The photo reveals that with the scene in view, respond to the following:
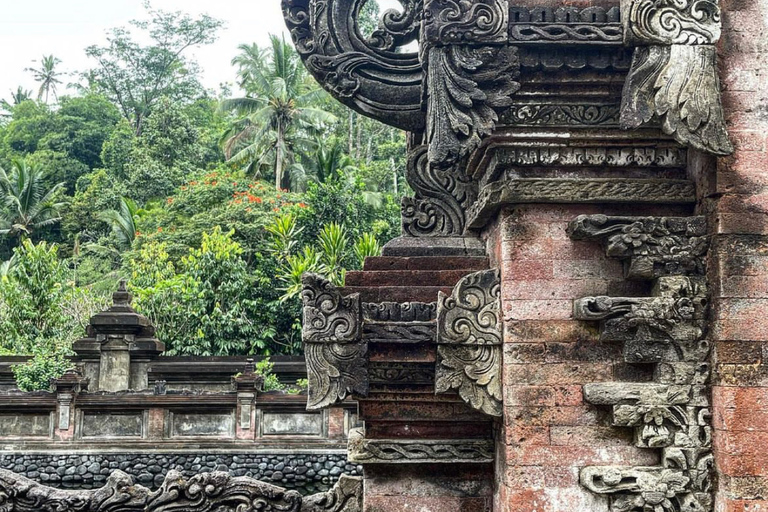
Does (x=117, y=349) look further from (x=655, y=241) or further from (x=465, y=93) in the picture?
(x=655, y=241)

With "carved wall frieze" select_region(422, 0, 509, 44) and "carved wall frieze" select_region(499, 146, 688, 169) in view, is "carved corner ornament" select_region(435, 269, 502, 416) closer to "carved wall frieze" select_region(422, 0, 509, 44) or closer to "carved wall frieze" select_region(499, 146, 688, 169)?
"carved wall frieze" select_region(499, 146, 688, 169)

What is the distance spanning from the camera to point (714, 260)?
4547mm

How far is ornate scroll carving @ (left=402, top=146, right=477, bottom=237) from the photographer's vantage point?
598 centimetres

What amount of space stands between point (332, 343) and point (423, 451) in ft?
2.88

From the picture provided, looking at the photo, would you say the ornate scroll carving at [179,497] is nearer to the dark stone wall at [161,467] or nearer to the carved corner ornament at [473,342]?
the carved corner ornament at [473,342]

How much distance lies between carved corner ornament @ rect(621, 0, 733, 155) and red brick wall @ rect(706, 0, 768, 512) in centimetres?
20

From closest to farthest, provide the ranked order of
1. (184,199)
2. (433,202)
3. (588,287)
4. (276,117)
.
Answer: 1. (588,287)
2. (433,202)
3. (184,199)
4. (276,117)

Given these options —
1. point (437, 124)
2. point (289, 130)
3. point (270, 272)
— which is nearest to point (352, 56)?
point (437, 124)

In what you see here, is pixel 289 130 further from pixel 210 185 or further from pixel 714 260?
pixel 714 260

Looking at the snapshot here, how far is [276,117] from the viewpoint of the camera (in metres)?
39.1

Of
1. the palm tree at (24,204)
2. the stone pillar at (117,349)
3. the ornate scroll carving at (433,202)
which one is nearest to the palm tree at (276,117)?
the palm tree at (24,204)

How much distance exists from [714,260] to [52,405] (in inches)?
579

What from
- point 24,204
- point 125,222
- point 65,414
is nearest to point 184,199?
point 125,222

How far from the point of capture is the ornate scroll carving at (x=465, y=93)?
183 inches
